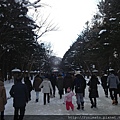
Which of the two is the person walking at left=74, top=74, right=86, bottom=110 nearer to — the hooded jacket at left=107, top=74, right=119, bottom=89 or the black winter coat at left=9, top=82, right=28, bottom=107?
the hooded jacket at left=107, top=74, right=119, bottom=89

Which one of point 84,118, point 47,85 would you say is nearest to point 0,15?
point 47,85

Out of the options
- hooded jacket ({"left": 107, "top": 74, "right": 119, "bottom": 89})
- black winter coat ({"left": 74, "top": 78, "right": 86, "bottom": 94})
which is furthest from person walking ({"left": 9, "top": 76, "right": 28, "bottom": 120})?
hooded jacket ({"left": 107, "top": 74, "right": 119, "bottom": 89})

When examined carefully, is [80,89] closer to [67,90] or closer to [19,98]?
[67,90]

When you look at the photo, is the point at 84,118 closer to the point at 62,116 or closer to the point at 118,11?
the point at 62,116

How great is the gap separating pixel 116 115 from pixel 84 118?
1355mm

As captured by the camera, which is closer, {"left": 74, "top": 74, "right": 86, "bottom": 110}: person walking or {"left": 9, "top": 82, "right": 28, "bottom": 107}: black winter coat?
{"left": 9, "top": 82, "right": 28, "bottom": 107}: black winter coat

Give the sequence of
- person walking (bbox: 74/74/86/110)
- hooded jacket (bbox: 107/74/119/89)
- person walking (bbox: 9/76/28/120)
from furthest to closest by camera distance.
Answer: hooded jacket (bbox: 107/74/119/89), person walking (bbox: 74/74/86/110), person walking (bbox: 9/76/28/120)

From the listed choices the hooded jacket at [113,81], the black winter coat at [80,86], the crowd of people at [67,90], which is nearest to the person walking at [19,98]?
the crowd of people at [67,90]

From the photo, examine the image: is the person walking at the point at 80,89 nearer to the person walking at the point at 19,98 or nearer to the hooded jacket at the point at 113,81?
the hooded jacket at the point at 113,81

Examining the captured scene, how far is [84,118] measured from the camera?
910 cm

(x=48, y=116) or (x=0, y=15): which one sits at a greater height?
(x=0, y=15)

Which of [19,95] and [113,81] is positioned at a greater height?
[113,81]

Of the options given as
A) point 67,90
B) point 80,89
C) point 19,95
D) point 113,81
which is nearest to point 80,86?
point 80,89

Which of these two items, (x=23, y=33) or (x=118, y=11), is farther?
(x=23, y=33)
